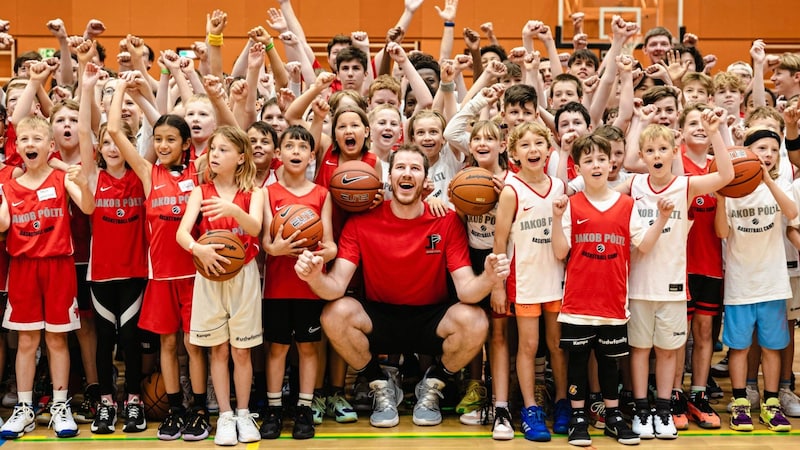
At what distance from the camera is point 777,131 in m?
4.93

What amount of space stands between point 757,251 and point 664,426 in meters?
1.16

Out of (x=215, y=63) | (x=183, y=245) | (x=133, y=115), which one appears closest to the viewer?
(x=183, y=245)

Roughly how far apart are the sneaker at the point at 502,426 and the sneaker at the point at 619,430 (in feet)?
1.77

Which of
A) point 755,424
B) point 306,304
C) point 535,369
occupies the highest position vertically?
point 306,304

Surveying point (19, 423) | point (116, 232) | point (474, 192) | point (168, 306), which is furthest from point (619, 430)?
point (19, 423)

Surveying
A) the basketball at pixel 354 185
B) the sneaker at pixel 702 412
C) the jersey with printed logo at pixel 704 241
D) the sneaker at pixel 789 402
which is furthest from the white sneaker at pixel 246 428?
the sneaker at pixel 789 402

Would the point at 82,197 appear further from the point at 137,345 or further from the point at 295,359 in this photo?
the point at 295,359

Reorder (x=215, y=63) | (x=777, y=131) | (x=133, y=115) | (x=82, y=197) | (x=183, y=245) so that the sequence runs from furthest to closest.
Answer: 1. (x=215, y=63)
2. (x=133, y=115)
3. (x=777, y=131)
4. (x=82, y=197)
5. (x=183, y=245)

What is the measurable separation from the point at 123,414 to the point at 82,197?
1.33 m

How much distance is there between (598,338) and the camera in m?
4.49

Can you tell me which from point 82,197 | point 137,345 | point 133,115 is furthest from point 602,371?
point 133,115

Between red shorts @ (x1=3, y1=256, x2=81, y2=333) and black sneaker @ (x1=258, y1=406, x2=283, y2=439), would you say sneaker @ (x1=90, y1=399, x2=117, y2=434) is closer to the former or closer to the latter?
red shorts @ (x1=3, y1=256, x2=81, y2=333)

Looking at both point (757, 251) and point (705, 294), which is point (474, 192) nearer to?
point (705, 294)

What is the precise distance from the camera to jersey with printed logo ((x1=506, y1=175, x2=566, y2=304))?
452 centimetres
